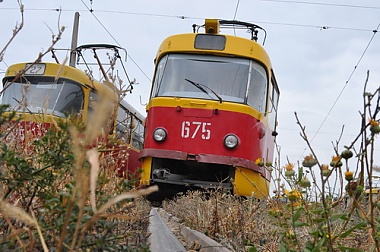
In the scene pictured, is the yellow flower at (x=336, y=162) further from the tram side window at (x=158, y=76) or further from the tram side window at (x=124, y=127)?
the tram side window at (x=158, y=76)

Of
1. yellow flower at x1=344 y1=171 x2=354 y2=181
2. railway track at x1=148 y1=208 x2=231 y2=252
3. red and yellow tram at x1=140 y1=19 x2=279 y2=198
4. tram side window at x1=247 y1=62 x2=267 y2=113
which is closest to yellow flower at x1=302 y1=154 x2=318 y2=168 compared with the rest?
yellow flower at x1=344 y1=171 x2=354 y2=181

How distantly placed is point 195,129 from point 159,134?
0.56m

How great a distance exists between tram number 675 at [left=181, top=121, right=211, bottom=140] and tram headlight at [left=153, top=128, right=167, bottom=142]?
0.28 meters

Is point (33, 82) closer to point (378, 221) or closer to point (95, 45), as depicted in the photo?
point (95, 45)

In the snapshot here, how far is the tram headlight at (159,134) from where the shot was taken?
8.10 metres

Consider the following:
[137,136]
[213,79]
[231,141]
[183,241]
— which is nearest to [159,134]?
[231,141]

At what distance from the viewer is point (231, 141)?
7.96 metres

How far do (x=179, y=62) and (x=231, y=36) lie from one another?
912 mm

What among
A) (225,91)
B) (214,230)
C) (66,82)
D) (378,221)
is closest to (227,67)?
(225,91)

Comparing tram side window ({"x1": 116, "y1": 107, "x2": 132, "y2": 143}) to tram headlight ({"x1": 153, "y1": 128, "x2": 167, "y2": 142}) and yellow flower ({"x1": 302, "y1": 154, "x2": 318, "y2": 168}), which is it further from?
yellow flower ({"x1": 302, "y1": 154, "x2": 318, "y2": 168})

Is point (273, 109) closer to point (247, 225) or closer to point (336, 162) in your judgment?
point (247, 225)

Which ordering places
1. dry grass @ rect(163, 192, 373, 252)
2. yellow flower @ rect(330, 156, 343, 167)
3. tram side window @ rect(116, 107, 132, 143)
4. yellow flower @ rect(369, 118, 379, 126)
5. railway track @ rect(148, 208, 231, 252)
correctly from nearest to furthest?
1. yellow flower @ rect(369, 118, 379, 126)
2. yellow flower @ rect(330, 156, 343, 167)
3. dry grass @ rect(163, 192, 373, 252)
4. tram side window @ rect(116, 107, 132, 143)
5. railway track @ rect(148, 208, 231, 252)

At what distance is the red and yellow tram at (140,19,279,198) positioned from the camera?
312 inches

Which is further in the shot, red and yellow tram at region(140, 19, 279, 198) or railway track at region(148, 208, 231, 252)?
red and yellow tram at region(140, 19, 279, 198)
